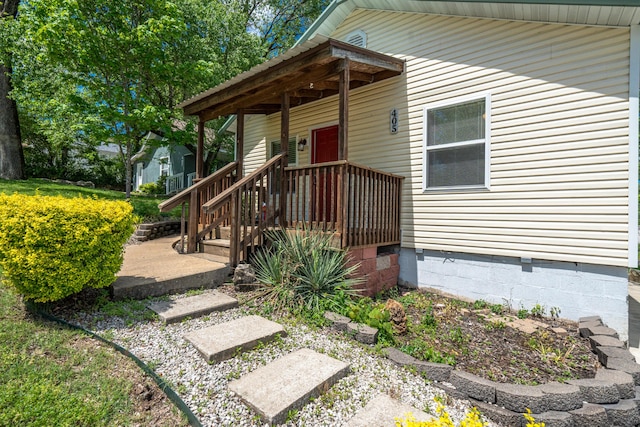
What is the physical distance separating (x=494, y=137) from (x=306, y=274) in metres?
3.31

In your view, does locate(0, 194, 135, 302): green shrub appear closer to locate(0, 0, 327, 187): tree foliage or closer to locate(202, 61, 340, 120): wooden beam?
locate(202, 61, 340, 120): wooden beam

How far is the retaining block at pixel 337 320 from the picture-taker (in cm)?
346

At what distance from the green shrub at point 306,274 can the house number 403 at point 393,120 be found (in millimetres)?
2549

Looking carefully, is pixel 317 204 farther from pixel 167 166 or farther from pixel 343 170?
pixel 167 166

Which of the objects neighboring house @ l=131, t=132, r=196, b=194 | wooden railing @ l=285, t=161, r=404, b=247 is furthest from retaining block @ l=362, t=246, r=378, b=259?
neighboring house @ l=131, t=132, r=196, b=194

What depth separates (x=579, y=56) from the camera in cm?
410

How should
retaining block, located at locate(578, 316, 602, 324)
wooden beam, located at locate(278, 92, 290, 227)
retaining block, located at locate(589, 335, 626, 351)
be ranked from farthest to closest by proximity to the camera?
wooden beam, located at locate(278, 92, 290, 227), retaining block, located at locate(578, 316, 602, 324), retaining block, located at locate(589, 335, 626, 351)

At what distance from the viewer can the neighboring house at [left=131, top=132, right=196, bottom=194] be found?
18.0m

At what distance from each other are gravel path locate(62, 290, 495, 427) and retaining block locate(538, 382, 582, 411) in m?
0.61

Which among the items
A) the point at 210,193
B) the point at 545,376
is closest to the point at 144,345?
the point at 545,376

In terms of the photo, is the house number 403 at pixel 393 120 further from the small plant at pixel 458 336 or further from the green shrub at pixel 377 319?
the small plant at pixel 458 336

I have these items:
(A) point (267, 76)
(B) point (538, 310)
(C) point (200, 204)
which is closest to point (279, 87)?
(A) point (267, 76)

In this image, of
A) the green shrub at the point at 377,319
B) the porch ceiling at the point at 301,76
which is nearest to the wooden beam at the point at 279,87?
the porch ceiling at the point at 301,76

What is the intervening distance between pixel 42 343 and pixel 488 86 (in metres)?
5.97
